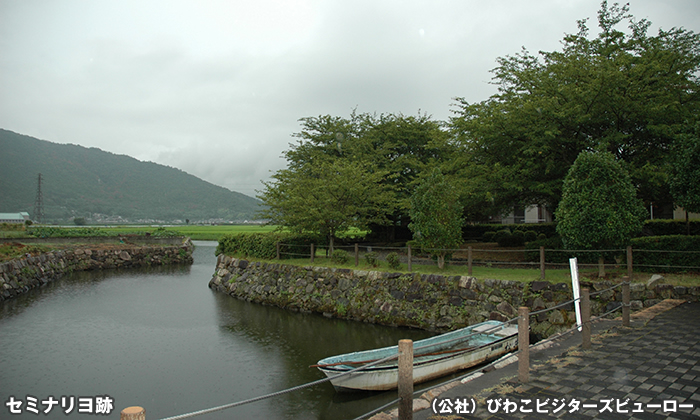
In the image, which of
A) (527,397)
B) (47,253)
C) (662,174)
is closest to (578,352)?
(527,397)

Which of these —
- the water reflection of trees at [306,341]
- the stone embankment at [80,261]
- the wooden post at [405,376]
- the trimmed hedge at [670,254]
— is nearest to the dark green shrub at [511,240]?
the trimmed hedge at [670,254]

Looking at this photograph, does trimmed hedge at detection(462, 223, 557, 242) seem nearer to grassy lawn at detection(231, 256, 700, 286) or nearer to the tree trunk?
grassy lawn at detection(231, 256, 700, 286)

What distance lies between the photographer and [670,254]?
39.9 ft

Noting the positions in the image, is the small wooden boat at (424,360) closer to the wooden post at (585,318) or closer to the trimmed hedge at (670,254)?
the wooden post at (585,318)

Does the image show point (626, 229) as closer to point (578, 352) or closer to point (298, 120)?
point (578, 352)

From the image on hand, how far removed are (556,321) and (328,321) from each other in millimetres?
7732

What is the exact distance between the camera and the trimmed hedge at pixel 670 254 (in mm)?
11891

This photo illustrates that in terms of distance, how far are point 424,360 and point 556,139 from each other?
1136 centimetres

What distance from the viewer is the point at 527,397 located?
5.44m

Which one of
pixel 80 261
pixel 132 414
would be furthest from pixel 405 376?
pixel 80 261

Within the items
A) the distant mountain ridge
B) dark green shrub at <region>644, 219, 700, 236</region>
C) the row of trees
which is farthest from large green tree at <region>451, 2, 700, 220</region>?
the distant mountain ridge

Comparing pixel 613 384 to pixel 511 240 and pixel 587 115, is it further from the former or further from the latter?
pixel 511 240

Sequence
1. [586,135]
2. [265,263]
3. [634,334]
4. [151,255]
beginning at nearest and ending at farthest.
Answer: [634,334] → [586,135] → [265,263] → [151,255]

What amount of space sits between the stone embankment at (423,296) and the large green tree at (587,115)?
487 centimetres
